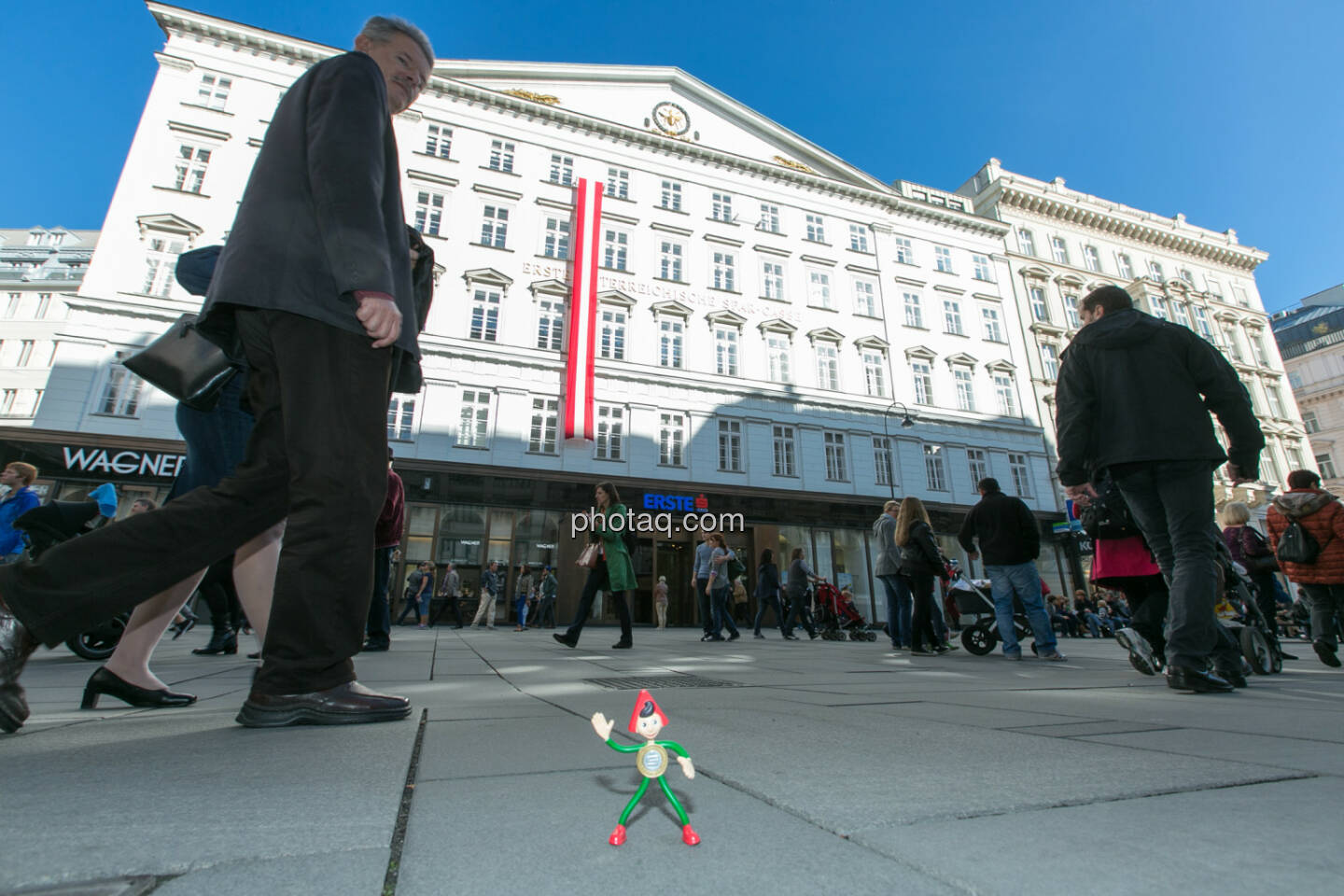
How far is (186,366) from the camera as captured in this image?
7.71ft

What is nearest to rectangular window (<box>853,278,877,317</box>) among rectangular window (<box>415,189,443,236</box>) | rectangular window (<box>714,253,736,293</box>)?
rectangular window (<box>714,253,736,293</box>)

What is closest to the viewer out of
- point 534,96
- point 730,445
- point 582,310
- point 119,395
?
point 119,395

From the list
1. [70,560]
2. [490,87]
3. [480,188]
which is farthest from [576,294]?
[70,560]

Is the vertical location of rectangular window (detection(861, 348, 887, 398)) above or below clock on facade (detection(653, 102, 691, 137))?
below

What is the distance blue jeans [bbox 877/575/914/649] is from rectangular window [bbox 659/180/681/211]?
18.3 meters

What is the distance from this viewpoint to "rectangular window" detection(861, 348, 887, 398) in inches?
904

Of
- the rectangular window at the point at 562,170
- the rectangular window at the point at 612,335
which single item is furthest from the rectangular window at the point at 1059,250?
the rectangular window at the point at 562,170

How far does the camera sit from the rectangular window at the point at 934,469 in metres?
22.4

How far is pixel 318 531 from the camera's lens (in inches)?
67.8

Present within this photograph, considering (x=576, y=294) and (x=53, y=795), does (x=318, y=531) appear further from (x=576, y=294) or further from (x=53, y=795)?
(x=576, y=294)

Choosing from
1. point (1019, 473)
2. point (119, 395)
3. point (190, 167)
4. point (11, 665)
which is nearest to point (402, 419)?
point (119, 395)

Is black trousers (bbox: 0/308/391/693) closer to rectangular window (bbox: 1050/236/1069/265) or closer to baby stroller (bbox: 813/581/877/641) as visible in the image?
baby stroller (bbox: 813/581/877/641)

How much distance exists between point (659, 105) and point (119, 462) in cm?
2088

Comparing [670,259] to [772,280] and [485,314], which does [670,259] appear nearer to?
[772,280]
